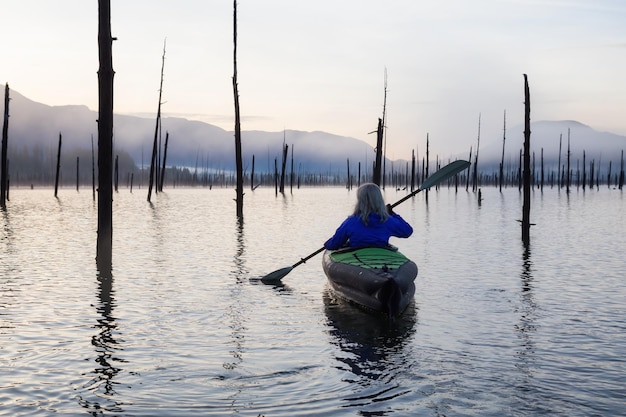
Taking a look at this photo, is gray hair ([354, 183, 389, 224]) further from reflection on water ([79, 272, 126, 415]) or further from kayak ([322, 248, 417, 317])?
reflection on water ([79, 272, 126, 415])

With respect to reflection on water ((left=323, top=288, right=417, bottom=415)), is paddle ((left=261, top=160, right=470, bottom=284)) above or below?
above

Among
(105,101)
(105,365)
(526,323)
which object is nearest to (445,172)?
(526,323)

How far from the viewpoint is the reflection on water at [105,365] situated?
625cm

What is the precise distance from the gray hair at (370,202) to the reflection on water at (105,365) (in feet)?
12.9

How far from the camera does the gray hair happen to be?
11.1m

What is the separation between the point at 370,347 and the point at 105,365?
2929mm

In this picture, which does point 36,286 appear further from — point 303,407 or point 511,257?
point 511,257

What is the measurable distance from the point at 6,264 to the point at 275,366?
11060mm

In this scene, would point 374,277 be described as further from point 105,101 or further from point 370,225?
point 105,101

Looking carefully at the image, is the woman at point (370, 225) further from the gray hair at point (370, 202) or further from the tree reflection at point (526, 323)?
the tree reflection at point (526, 323)

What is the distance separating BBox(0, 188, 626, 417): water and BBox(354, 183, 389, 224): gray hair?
146 centimetres

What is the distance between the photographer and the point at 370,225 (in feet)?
37.3

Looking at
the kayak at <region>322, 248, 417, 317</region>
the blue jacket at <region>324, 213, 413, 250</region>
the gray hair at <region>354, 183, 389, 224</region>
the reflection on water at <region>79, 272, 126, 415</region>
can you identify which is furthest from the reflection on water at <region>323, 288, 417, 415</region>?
the reflection on water at <region>79, 272, 126, 415</region>

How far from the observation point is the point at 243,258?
61.2 feet
